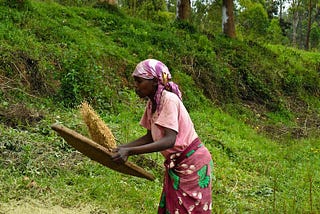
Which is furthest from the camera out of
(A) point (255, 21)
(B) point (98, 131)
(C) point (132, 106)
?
(A) point (255, 21)

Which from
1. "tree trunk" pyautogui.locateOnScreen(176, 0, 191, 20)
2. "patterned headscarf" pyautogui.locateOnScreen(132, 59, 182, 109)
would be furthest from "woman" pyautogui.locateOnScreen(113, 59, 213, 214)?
"tree trunk" pyautogui.locateOnScreen(176, 0, 191, 20)

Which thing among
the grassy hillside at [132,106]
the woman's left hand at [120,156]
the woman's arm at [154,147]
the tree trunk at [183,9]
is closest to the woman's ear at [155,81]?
the woman's arm at [154,147]

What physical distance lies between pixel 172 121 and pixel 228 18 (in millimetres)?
10798

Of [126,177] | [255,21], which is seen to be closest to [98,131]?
[126,177]

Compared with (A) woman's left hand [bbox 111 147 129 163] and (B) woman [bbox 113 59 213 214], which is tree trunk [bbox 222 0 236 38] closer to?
(B) woman [bbox 113 59 213 214]

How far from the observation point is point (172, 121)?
2.64 m

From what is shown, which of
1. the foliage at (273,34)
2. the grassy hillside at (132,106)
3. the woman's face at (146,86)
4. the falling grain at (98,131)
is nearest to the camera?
the woman's face at (146,86)

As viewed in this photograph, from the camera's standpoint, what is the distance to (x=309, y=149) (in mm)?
7895

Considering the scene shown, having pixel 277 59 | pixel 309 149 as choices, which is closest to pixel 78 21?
pixel 309 149

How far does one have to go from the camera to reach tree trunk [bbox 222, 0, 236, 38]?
42.3 feet

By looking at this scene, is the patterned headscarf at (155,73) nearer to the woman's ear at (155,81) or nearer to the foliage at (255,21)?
the woman's ear at (155,81)

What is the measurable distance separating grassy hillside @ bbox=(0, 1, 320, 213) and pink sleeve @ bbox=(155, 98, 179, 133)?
1.26 metres

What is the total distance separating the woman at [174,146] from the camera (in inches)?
105

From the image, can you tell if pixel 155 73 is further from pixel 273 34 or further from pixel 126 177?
pixel 273 34
